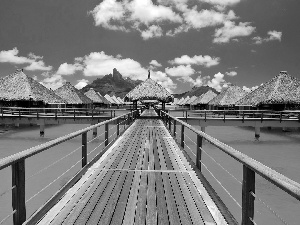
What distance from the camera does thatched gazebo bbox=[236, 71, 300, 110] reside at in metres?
28.8

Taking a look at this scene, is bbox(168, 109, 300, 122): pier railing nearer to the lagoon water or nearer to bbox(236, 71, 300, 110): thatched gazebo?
bbox(236, 71, 300, 110): thatched gazebo

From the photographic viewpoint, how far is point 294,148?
19.8 meters

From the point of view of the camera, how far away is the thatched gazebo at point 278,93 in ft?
94.4

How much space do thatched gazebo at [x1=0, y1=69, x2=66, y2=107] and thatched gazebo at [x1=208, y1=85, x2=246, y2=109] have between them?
23223 millimetres

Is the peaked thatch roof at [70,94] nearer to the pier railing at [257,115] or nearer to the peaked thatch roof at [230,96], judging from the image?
the pier railing at [257,115]

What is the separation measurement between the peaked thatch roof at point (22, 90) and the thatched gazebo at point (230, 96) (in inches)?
914

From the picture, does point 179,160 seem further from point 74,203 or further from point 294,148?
point 294,148

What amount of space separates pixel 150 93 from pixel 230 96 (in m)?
22.4

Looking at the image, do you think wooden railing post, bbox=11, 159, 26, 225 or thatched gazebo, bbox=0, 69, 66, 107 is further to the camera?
thatched gazebo, bbox=0, 69, 66, 107

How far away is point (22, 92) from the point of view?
3269 cm

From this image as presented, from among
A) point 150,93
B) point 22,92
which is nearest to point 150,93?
point 150,93

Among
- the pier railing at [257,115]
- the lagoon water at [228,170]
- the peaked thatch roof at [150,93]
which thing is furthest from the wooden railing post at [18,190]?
the peaked thatch roof at [150,93]

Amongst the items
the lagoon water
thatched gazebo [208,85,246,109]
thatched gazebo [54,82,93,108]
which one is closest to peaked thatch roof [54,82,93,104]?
thatched gazebo [54,82,93,108]

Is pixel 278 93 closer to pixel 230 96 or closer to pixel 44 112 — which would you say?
pixel 230 96
